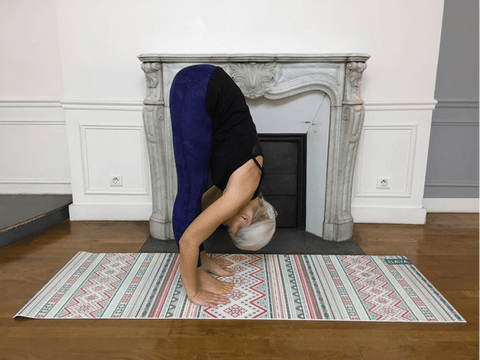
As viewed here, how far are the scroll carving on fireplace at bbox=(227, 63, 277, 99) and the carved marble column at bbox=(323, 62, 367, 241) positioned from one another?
0.51m

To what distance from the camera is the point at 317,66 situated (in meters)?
2.44

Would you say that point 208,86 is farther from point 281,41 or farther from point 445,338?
point 445,338

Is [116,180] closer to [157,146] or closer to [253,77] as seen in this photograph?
[157,146]

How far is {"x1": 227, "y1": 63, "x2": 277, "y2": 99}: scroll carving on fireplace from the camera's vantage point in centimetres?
242

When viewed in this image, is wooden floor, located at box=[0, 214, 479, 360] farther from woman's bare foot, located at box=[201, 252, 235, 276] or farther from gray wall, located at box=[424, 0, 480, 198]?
gray wall, located at box=[424, 0, 480, 198]

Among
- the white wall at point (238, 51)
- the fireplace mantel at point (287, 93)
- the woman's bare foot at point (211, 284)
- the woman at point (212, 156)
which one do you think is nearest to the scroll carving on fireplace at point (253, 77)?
the fireplace mantel at point (287, 93)

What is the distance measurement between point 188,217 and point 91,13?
1.84 m

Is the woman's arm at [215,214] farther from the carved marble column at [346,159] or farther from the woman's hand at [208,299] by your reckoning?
the carved marble column at [346,159]

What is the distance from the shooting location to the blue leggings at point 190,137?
172 centimetres

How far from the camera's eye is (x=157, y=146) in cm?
254

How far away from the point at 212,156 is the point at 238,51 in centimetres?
117

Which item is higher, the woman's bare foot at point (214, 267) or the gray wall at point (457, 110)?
the gray wall at point (457, 110)

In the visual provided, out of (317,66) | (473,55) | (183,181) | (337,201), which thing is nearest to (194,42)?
(317,66)

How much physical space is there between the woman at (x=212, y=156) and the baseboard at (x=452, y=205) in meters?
2.02
